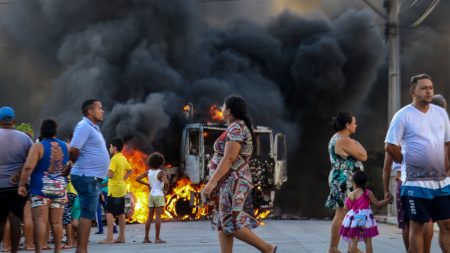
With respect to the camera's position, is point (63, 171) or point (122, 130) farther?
point (122, 130)

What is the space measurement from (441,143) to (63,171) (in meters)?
3.94

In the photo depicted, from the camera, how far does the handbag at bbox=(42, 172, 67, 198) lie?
823 cm

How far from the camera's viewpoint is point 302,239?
12367 millimetres

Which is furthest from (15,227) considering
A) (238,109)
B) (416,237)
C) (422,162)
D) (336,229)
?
(422,162)

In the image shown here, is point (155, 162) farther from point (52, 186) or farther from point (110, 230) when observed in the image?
point (52, 186)

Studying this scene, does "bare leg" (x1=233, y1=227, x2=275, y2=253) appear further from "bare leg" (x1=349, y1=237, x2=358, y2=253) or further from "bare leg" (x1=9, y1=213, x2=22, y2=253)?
"bare leg" (x1=9, y1=213, x2=22, y2=253)

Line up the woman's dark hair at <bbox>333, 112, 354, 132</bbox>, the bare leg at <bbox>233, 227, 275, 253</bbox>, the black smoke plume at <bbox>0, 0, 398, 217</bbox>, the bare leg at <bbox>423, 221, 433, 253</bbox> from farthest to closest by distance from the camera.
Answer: the black smoke plume at <bbox>0, 0, 398, 217</bbox> < the woman's dark hair at <bbox>333, 112, 354, 132</bbox> < the bare leg at <bbox>423, 221, 433, 253</bbox> < the bare leg at <bbox>233, 227, 275, 253</bbox>

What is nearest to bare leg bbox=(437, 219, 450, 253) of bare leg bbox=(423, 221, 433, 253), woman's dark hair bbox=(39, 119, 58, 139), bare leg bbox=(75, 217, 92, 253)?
bare leg bbox=(423, 221, 433, 253)

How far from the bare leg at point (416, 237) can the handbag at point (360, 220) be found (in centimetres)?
172

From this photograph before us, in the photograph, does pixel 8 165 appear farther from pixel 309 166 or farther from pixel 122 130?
pixel 309 166

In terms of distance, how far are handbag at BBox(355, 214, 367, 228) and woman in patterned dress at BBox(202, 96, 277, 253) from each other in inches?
71.6

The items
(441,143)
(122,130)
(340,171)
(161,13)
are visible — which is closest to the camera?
(441,143)

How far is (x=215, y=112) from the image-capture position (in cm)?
2808

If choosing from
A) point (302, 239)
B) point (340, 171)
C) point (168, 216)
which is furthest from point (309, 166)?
point (340, 171)
